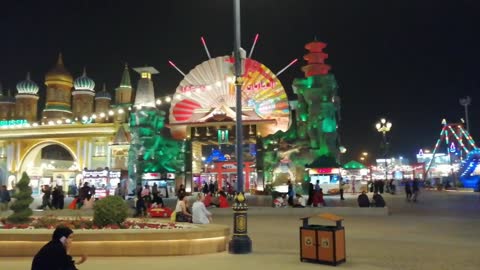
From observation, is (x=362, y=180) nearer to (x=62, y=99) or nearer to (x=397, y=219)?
(x=397, y=219)

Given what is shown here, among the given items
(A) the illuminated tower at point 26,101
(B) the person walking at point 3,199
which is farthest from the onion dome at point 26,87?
(B) the person walking at point 3,199

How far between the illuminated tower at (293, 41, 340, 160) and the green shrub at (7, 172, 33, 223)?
99.5 feet

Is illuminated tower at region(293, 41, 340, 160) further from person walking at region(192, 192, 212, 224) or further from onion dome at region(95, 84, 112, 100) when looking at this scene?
onion dome at region(95, 84, 112, 100)

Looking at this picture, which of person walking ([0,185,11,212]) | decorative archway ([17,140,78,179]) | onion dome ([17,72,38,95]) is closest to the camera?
person walking ([0,185,11,212])

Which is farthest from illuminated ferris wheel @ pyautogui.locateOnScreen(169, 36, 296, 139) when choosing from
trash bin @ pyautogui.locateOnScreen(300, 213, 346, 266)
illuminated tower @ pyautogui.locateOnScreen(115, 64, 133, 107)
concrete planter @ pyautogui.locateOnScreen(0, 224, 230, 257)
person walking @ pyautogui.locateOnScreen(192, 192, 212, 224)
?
trash bin @ pyautogui.locateOnScreen(300, 213, 346, 266)

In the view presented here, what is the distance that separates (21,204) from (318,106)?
107 ft

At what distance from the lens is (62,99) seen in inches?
2785

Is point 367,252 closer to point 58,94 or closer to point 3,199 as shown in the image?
point 3,199

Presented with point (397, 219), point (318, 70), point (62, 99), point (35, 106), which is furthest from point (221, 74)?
point (35, 106)

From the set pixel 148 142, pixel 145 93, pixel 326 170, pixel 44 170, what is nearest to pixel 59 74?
pixel 44 170

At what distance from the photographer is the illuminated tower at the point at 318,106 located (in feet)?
138

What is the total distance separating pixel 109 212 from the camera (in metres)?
12.2

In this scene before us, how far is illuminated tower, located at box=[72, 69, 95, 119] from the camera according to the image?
2847 inches

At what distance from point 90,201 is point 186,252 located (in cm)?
1878
